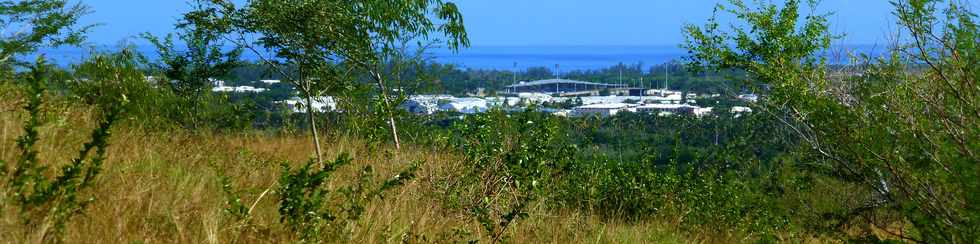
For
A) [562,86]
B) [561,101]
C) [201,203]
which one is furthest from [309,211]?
[562,86]

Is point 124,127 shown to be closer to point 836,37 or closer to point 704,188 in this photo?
point 704,188

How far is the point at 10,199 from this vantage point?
3020 mm

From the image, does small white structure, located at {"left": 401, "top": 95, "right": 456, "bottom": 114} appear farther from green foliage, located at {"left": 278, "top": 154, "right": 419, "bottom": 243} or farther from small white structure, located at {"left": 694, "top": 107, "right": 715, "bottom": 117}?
small white structure, located at {"left": 694, "top": 107, "right": 715, "bottom": 117}

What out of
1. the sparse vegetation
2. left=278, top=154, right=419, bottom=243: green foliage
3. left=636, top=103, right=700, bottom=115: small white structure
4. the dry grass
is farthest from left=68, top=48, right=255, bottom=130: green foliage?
left=636, top=103, right=700, bottom=115: small white structure

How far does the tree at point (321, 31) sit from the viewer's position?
351 inches

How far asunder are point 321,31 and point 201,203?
5165 mm

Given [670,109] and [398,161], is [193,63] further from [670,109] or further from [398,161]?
[670,109]

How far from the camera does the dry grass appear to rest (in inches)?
137

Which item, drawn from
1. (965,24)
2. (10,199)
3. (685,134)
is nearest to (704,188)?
(965,24)

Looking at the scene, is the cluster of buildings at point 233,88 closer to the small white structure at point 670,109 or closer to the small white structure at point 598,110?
the small white structure at point 598,110

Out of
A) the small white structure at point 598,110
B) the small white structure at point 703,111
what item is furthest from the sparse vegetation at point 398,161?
the small white structure at point 703,111

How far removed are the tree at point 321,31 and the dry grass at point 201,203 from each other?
2.30 meters

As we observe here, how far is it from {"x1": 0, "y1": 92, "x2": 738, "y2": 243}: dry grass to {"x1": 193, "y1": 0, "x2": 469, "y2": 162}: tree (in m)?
2.30

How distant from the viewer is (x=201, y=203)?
3.96 m
